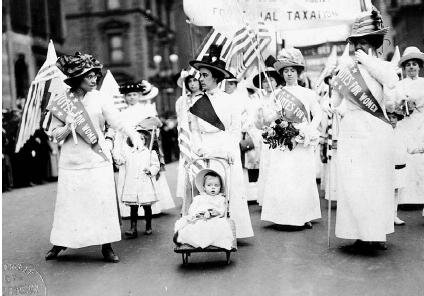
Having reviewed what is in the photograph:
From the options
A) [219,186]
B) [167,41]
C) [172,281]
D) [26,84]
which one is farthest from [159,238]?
[167,41]

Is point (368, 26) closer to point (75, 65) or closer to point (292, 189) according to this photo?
point (292, 189)

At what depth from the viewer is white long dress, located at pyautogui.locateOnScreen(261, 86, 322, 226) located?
24.2ft

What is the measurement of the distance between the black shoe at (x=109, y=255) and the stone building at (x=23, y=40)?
14.9 metres

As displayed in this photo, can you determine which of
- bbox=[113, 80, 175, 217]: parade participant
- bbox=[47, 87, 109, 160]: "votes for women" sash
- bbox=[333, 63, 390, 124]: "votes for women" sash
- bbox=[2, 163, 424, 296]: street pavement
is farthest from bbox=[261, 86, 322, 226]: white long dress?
bbox=[47, 87, 109, 160]: "votes for women" sash

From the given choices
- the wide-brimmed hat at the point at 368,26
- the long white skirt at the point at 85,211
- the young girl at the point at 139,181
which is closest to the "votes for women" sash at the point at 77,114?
the long white skirt at the point at 85,211

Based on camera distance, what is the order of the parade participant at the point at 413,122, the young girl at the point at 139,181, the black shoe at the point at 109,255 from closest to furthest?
the black shoe at the point at 109,255, the young girl at the point at 139,181, the parade participant at the point at 413,122

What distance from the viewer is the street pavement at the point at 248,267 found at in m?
4.87

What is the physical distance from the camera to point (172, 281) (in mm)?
5191

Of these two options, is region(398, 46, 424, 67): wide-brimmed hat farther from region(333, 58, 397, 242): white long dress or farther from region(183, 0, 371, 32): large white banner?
region(333, 58, 397, 242): white long dress

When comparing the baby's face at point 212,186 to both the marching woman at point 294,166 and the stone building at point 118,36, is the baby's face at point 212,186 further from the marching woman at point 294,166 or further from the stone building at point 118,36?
the stone building at point 118,36

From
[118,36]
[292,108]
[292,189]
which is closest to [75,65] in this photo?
[292,108]

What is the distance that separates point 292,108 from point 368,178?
1.87m

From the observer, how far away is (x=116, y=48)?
4222 cm

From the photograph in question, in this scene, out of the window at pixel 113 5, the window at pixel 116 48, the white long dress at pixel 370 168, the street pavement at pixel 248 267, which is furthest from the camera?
the window at pixel 116 48
